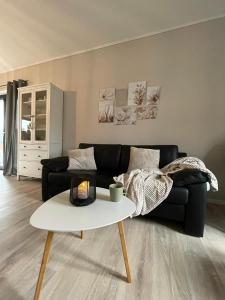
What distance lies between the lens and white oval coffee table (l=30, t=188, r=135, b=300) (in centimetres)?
88

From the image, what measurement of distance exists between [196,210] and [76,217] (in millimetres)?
1186

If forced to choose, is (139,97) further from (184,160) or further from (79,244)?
(79,244)

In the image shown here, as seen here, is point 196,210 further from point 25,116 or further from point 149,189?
point 25,116

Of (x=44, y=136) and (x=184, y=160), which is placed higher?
(x=44, y=136)

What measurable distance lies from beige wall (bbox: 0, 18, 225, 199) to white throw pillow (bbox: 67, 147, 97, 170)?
61cm

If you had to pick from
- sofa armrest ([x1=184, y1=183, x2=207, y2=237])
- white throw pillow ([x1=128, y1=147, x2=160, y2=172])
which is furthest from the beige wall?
sofa armrest ([x1=184, y1=183, x2=207, y2=237])

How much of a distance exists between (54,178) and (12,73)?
10.5 feet

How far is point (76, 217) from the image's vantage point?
3.23 feet

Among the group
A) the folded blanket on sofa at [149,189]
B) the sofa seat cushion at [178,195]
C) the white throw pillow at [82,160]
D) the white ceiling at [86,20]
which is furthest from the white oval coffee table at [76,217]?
the white ceiling at [86,20]

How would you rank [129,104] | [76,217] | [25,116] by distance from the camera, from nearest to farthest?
[76,217] < [129,104] < [25,116]

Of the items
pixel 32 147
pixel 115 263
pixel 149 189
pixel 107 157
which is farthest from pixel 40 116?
pixel 115 263

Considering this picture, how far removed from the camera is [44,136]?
323cm

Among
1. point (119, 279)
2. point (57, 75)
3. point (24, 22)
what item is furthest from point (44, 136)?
point (119, 279)

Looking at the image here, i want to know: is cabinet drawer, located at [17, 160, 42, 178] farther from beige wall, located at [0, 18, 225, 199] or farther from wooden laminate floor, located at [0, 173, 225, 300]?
wooden laminate floor, located at [0, 173, 225, 300]
